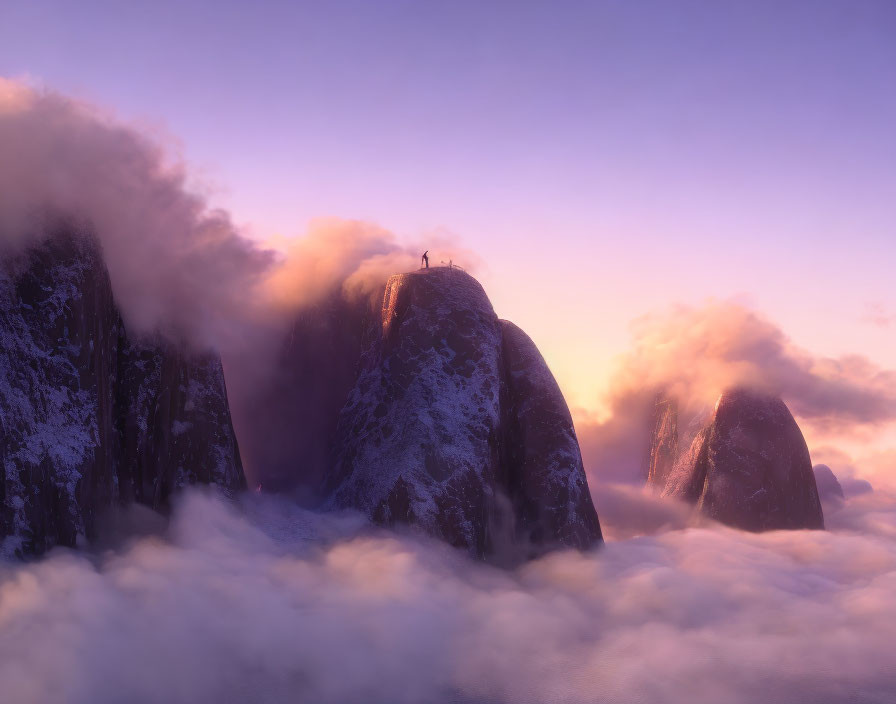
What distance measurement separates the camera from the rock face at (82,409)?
37094 mm

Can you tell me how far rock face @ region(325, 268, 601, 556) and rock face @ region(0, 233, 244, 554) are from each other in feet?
47.0

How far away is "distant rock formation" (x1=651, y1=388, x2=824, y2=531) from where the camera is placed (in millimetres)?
78875

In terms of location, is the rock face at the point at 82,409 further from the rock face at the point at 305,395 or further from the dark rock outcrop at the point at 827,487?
the dark rock outcrop at the point at 827,487

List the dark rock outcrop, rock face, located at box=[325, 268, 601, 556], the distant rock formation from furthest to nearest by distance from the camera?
the dark rock outcrop
the distant rock formation
rock face, located at box=[325, 268, 601, 556]

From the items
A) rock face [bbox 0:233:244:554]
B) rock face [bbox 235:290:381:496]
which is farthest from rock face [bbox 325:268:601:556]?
rock face [bbox 0:233:244:554]

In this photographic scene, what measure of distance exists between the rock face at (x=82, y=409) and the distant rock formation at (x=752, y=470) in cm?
6094

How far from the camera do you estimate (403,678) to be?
40438mm

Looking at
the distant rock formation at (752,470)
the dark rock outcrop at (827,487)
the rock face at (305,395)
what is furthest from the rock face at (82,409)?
the dark rock outcrop at (827,487)

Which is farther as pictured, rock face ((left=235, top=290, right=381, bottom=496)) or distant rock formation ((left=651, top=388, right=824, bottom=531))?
distant rock formation ((left=651, top=388, right=824, bottom=531))

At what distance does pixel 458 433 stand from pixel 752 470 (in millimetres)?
44458

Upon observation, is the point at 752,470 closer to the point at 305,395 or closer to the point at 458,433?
the point at 458,433

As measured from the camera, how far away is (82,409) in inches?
1601

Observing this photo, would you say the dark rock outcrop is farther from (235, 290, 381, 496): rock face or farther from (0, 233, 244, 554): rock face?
(0, 233, 244, 554): rock face

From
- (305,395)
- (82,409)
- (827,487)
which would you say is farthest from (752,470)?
(82,409)
